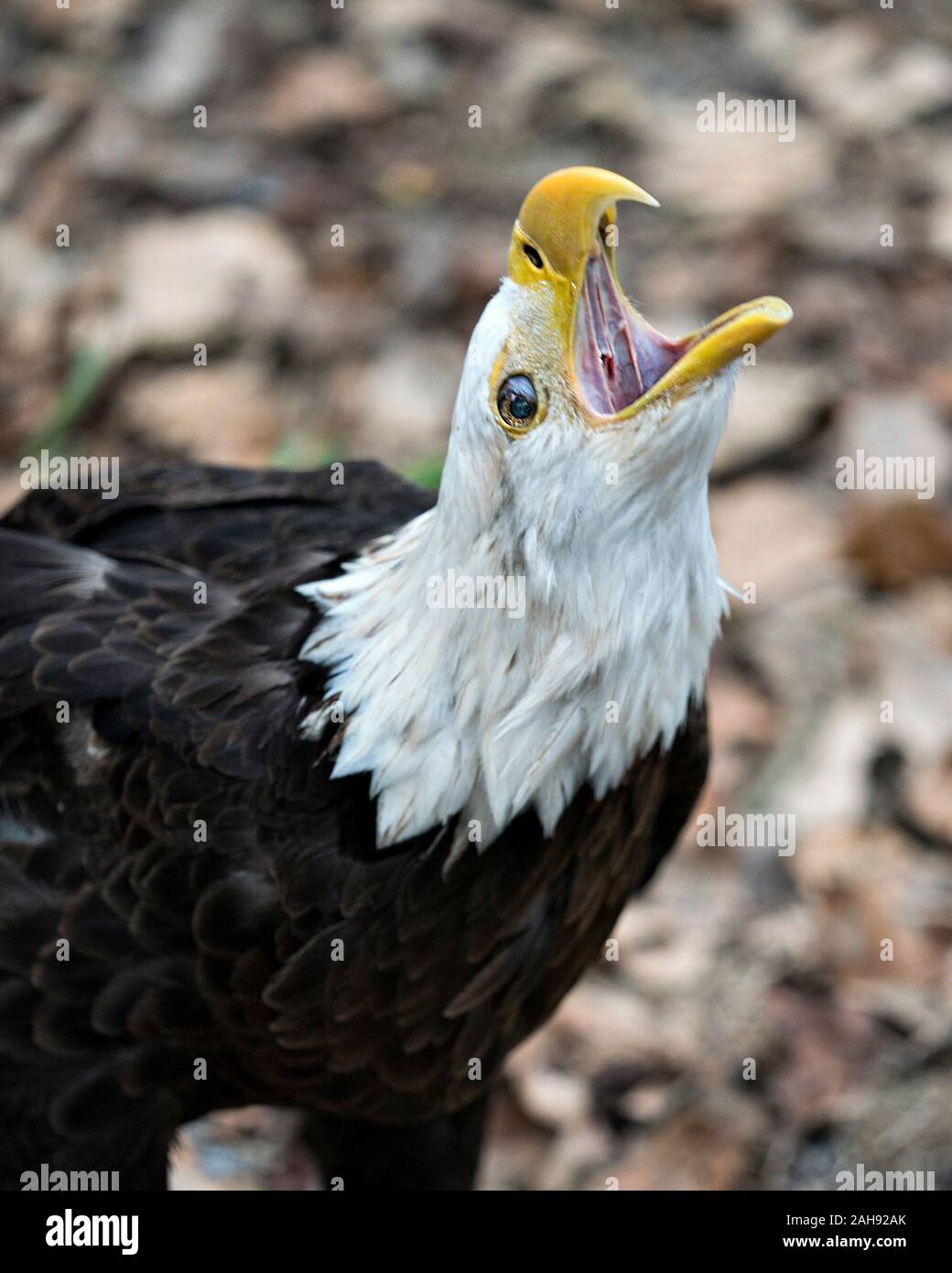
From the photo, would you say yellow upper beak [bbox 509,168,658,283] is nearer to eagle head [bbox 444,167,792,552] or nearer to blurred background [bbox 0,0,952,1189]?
eagle head [bbox 444,167,792,552]

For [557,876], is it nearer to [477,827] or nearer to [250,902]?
[477,827]

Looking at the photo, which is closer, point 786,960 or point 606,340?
point 606,340

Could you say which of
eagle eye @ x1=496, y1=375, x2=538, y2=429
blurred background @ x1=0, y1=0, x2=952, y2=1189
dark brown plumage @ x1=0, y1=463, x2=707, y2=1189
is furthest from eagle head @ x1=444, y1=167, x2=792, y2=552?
blurred background @ x1=0, y1=0, x2=952, y2=1189

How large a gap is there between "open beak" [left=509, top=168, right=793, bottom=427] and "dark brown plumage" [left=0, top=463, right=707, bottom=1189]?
0.61 meters

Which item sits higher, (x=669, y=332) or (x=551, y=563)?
(x=669, y=332)

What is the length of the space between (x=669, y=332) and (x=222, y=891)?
121 inches

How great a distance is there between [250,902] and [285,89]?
433cm

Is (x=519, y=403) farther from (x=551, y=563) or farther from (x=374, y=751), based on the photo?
(x=374, y=751)

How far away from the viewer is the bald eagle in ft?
6.91

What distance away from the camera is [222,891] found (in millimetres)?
2424

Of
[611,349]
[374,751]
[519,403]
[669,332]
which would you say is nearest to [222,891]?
[374,751]

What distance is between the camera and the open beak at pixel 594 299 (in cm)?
207

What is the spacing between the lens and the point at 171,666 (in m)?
2.49
